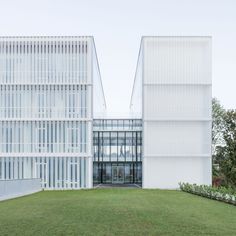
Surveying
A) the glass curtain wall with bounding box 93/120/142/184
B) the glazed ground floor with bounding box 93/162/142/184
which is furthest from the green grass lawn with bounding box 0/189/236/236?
the glazed ground floor with bounding box 93/162/142/184

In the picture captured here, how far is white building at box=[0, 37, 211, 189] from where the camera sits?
130 ft

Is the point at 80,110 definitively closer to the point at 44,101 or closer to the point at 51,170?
the point at 44,101

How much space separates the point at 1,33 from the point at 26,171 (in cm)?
1322

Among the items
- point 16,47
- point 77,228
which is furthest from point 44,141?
point 77,228

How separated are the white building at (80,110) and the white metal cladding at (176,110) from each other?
9 centimetres

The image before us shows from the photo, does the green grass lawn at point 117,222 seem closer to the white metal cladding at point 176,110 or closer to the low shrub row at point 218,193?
the low shrub row at point 218,193

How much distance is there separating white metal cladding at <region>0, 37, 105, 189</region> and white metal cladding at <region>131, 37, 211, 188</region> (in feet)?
17.4

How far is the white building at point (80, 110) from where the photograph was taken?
130 ft

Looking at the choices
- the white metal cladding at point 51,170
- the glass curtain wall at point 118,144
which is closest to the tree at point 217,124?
the glass curtain wall at point 118,144

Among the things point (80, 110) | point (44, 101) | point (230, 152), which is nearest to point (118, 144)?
point (80, 110)

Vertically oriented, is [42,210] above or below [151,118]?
below

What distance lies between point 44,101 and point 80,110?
3.24 meters

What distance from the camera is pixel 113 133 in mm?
47125

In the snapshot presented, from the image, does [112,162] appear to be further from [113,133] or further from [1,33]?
[1,33]
